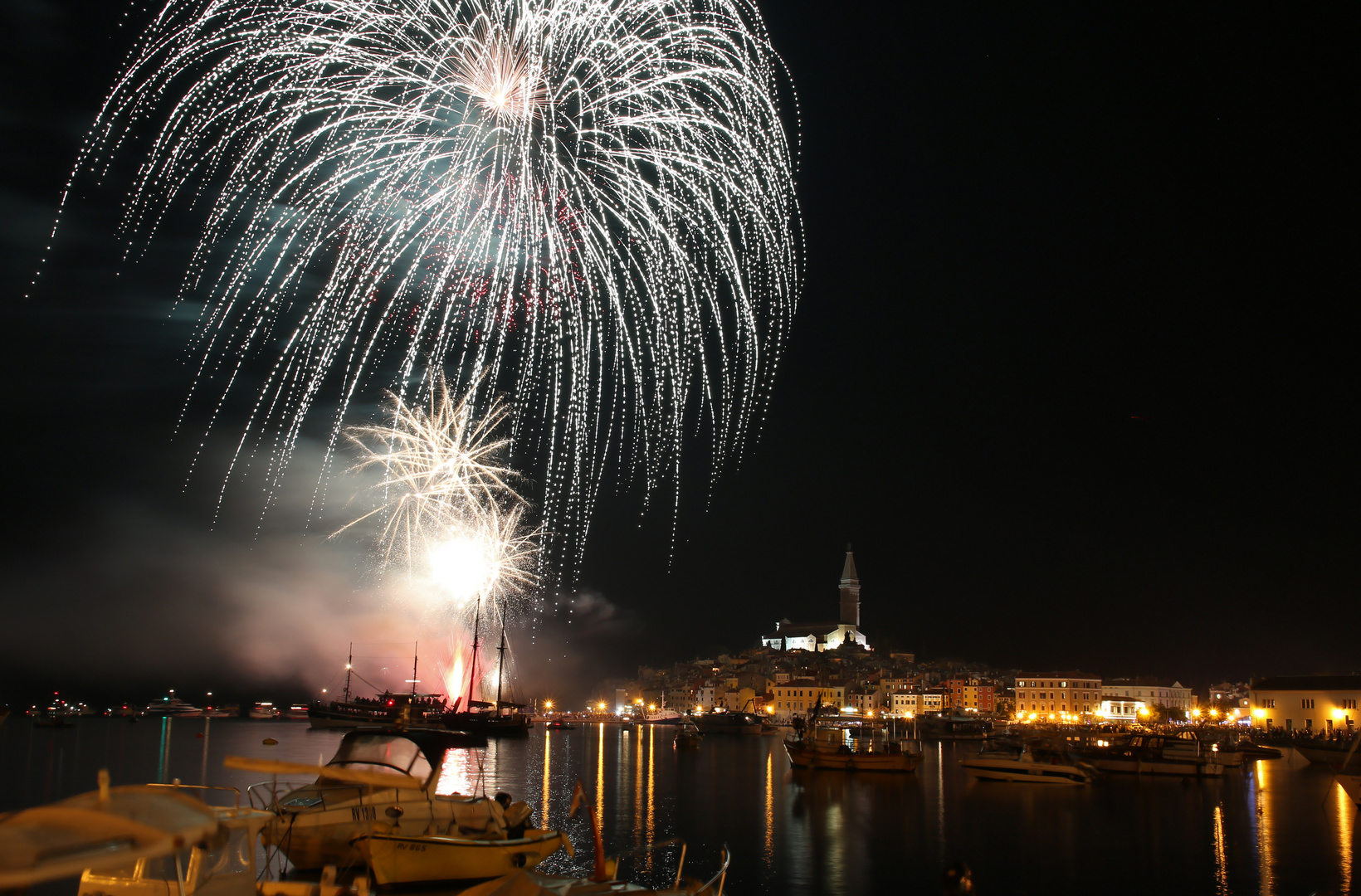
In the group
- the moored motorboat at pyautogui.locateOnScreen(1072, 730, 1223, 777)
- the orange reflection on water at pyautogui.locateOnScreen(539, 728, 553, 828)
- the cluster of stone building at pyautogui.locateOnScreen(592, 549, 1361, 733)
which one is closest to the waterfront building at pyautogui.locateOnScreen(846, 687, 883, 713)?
the cluster of stone building at pyautogui.locateOnScreen(592, 549, 1361, 733)

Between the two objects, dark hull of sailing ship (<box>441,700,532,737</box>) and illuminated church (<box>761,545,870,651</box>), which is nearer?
dark hull of sailing ship (<box>441,700,532,737</box>)

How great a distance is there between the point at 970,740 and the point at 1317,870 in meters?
57.4

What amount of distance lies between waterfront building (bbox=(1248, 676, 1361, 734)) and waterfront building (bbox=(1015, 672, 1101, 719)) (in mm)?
35866

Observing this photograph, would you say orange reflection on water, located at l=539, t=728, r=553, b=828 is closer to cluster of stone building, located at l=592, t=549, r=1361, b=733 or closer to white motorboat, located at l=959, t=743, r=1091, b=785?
white motorboat, located at l=959, t=743, r=1091, b=785

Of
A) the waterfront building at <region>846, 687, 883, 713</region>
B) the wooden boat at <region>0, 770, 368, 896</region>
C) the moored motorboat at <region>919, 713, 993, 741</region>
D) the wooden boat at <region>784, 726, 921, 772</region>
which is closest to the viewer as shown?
the wooden boat at <region>0, 770, 368, 896</region>

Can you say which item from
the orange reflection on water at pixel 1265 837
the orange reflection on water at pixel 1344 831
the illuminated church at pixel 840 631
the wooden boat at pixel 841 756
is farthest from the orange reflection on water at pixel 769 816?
the illuminated church at pixel 840 631

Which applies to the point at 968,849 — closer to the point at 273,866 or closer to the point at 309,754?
the point at 273,866

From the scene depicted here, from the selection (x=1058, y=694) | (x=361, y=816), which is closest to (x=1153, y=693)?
(x=1058, y=694)

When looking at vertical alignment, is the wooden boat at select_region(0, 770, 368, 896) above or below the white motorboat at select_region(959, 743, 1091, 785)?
above

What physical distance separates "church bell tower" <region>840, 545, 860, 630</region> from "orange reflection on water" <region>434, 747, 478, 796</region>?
13031 centimetres

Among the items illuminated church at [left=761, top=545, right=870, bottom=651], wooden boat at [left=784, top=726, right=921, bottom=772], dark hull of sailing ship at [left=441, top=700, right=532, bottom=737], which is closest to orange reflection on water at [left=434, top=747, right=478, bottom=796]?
wooden boat at [left=784, top=726, right=921, bottom=772]

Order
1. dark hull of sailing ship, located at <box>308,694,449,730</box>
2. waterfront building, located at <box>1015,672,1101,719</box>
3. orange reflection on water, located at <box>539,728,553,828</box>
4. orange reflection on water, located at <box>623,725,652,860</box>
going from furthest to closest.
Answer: waterfront building, located at <box>1015,672,1101,719</box> → dark hull of sailing ship, located at <box>308,694,449,730</box> → orange reflection on water, located at <box>539,728,553,828</box> → orange reflection on water, located at <box>623,725,652,860</box>

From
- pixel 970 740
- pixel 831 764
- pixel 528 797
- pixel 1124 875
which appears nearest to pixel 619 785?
pixel 528 797

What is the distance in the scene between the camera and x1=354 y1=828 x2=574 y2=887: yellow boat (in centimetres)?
1060
